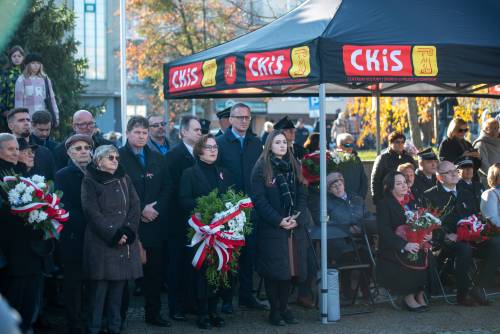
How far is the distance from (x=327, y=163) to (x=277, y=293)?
2.21 meters

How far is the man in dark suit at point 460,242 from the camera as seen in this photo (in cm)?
853

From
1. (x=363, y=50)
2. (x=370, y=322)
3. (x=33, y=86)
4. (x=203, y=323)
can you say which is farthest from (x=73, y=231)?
(x=33, y=86)

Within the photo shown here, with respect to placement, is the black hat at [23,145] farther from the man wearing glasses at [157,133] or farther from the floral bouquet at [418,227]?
the floral bouquet at [418,227]

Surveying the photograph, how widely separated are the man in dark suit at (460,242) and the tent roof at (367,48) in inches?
66.9

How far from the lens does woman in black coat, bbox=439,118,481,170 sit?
36.2 feet

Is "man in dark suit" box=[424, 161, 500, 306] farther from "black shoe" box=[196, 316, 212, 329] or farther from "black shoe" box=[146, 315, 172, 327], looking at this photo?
"black shoe" box=[146, 315, 172, 327]

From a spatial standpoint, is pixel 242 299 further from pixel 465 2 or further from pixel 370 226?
pixel 465 2

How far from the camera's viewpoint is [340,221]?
8625mm

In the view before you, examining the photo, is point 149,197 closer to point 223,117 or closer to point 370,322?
point 223,117

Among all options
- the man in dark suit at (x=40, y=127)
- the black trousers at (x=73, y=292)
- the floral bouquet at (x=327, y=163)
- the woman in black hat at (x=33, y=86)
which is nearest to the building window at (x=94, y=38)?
the woman in black hat at (x=33, y=86)

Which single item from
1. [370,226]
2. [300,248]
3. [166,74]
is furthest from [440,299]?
[166,74]

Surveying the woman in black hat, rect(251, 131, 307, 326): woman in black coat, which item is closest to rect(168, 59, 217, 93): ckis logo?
rect(251, 131, 307, 326): woman in black coat

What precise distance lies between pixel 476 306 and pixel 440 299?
47 centimetres

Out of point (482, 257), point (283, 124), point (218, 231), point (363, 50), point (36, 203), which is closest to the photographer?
point (36, 203)
